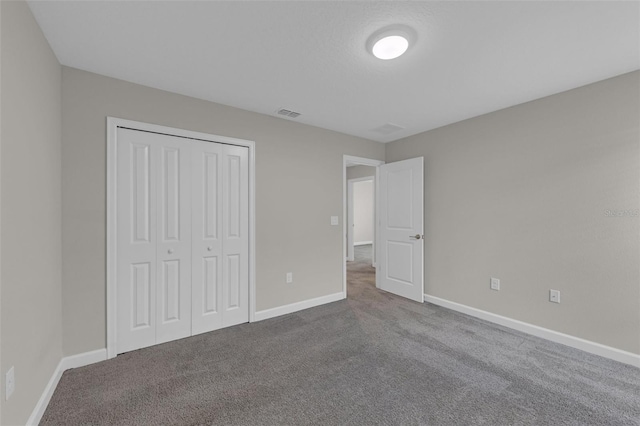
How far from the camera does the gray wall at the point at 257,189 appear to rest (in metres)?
2.21

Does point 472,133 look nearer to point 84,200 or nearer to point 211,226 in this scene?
point 211,226

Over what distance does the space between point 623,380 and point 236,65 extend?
153 inches

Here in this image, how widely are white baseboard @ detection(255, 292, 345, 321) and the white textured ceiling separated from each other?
241 cm

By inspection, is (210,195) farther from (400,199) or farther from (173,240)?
(400,199)

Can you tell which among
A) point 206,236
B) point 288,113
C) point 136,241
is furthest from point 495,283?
point 136,241

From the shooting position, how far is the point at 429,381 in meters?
2.03

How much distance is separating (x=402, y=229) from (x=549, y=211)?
174cm

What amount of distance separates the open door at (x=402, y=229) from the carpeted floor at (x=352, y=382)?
1.09 m

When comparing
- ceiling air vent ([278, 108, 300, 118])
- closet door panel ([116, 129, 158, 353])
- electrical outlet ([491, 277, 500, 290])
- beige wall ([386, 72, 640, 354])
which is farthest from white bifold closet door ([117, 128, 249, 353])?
electrical outlet ([491, 277, 500, 290])

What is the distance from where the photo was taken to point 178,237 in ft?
8.80

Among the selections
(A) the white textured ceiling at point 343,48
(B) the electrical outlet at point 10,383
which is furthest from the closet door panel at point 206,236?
(B) the electrical outlet at point 10,383

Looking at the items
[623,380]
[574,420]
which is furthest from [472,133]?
[574,420]

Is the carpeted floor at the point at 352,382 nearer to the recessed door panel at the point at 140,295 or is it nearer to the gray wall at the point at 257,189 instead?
the recessed door panel at the point at 140,295

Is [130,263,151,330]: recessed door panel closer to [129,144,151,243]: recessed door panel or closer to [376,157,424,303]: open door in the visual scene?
[129,144,151,243]: recessed door panel
